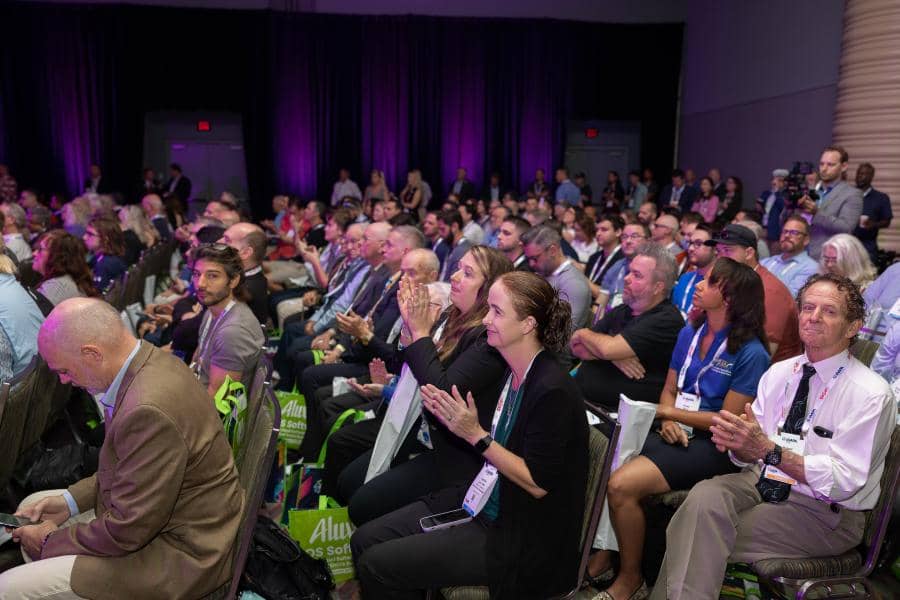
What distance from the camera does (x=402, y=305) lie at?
2.89 metres

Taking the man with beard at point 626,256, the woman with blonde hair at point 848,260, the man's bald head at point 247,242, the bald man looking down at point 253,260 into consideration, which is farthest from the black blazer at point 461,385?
the man with beard at point 626,256

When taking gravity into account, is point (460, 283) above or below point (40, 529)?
above

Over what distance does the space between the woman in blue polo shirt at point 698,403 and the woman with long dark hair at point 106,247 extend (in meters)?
4.51

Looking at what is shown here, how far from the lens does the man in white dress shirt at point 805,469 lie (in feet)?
7.77

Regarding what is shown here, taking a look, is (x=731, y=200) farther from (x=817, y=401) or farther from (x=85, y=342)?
(x=85, y=342)

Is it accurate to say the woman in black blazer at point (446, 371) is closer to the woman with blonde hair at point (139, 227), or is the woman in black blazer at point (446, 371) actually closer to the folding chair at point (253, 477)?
the folding chair at point (253, 477)

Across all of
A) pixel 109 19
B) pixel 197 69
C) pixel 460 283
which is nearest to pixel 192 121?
pixel 197 69

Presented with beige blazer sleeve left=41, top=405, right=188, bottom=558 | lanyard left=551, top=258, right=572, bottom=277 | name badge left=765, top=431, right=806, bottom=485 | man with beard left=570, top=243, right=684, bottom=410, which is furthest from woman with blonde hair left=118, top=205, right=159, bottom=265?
name badge left=765, top=431, right=806, bottom=485

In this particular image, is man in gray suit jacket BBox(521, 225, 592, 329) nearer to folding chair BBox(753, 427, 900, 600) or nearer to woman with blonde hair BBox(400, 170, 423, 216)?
folding chair BBox(753, 427, 900, 600)

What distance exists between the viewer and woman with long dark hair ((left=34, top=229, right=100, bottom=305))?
14.8 ft

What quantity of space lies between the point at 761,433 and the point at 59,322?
2.12 meters

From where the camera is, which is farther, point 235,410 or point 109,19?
point 109,19

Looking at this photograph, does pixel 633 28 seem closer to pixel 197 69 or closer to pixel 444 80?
pixel 444 80

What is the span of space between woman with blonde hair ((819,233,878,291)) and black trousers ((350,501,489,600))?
330 cm
